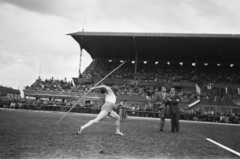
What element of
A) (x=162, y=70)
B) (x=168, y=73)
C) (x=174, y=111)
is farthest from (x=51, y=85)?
(x=174, y=111)

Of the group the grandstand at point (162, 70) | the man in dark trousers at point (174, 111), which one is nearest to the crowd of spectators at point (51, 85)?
the grandstand at point (162, 70)

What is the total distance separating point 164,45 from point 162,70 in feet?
17.3

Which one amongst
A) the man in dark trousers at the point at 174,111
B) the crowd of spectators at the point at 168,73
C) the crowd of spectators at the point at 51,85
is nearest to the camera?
the man in dark trousers at the point at 174,111

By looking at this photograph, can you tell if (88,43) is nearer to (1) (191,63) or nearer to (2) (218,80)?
(1) (191,63)

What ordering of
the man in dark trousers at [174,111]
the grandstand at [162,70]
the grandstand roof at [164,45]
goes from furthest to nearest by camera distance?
the grandstand roof at [164,45]
the grandstand at [162,70]
the man in dark trousers at [174,111]

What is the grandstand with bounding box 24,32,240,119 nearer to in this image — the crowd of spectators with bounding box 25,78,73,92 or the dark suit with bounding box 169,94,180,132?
the crowd of spectators with bounding box 25,78,73,92

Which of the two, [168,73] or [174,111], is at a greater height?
[168,73]

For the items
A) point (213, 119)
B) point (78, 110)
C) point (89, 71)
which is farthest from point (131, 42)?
point (213, 119)

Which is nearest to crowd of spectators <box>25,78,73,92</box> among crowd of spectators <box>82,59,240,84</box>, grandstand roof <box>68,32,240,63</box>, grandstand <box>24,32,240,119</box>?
grandstand <box>24,32,240,119</box>

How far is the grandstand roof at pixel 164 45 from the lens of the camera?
3553 cm

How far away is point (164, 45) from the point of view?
3900cm

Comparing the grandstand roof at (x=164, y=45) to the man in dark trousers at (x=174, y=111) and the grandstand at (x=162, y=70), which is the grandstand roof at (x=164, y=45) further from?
the man in dark trousers at (x=174, y=111)

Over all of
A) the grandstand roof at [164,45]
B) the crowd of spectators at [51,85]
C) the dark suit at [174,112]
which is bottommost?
the dark suit at [174,112]

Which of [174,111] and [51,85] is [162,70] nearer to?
[51,85]
